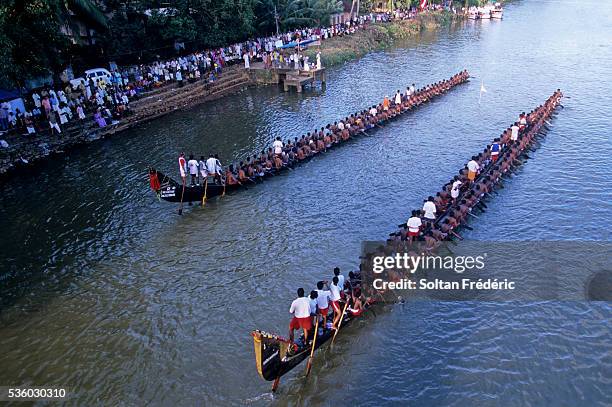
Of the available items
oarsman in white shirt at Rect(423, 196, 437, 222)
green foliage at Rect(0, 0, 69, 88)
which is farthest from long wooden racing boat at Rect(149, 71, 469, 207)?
green foliage at Rect(0, 0, 69, 88)

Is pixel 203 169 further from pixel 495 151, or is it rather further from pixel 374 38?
pixel 374 38

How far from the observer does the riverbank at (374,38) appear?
45438mm

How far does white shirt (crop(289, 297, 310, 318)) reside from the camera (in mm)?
11102

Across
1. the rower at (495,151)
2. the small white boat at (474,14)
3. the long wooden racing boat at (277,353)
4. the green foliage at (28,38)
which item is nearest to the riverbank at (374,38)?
the small white boat at (474,14)

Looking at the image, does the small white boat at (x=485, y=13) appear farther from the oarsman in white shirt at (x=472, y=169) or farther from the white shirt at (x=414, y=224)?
the white shirt at (x=414, y=224)

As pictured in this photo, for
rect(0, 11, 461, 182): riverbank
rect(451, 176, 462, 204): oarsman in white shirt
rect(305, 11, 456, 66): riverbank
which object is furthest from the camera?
rect(305, 11, 456, 66): riverbank

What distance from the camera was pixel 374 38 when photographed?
173 ft

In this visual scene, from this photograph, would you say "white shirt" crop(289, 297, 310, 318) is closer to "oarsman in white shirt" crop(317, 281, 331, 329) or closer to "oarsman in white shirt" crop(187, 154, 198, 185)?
"oarsman in white shirt" crop(317, 281, 331, 329)

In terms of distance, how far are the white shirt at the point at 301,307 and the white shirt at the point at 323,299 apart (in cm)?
67

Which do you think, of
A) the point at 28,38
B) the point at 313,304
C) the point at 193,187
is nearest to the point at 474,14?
A: the point at 28,38

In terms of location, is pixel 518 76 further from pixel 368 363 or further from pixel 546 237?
pixel 368 363

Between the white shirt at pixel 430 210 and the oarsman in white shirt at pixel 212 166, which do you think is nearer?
the white shirt at pixel 430 210

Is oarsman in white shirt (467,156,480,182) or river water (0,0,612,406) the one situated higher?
oarsman in white shirt (467,156,480,182)

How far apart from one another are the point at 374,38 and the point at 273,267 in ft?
142
